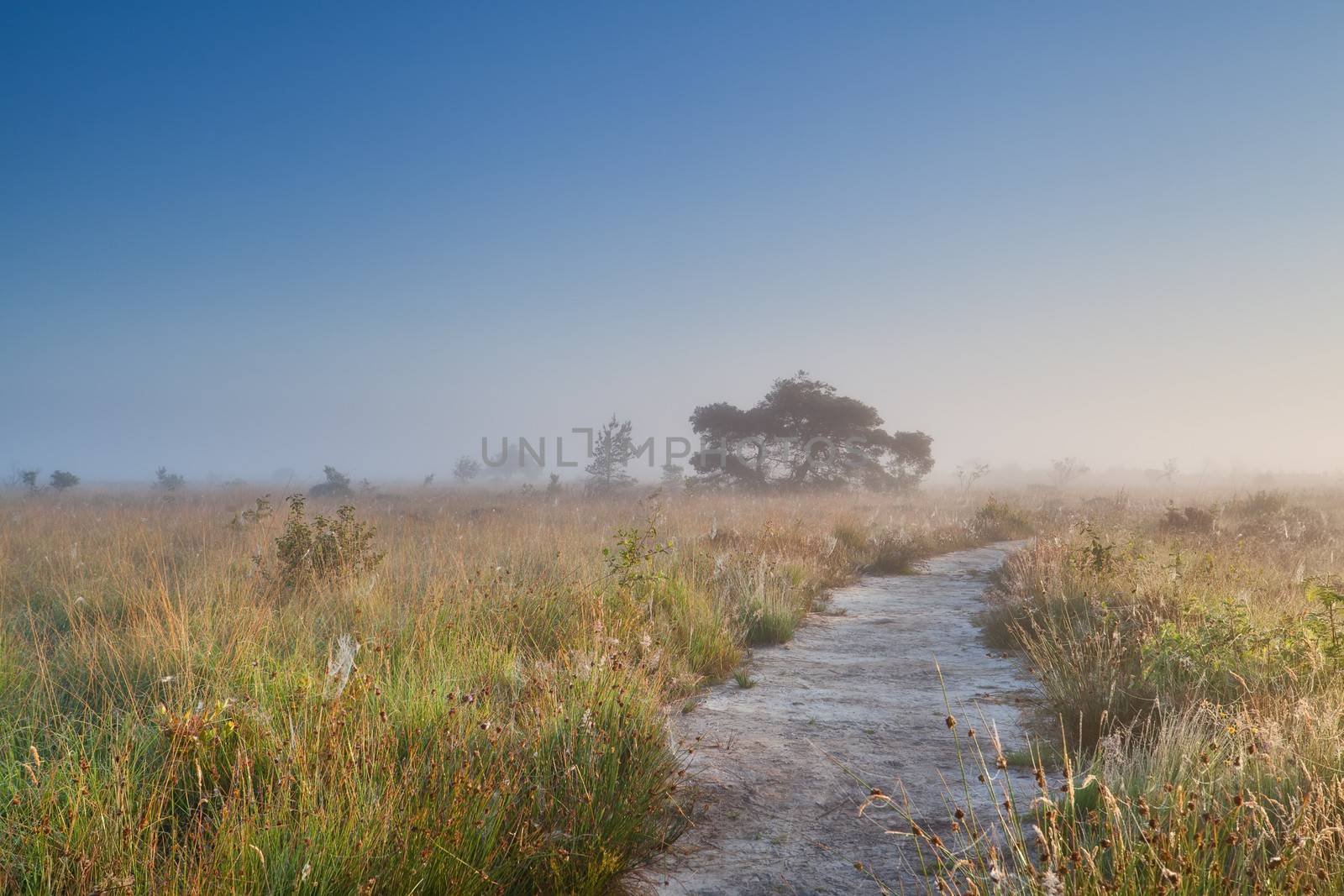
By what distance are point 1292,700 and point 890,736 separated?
7.69 feet

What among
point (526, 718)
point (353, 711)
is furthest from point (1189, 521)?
point (353, 711)

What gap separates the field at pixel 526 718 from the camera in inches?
98.6

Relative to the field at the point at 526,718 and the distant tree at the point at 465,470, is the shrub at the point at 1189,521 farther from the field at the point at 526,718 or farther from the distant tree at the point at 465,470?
the distant tree at the point at 465,470

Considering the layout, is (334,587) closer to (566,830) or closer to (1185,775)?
(566,830)

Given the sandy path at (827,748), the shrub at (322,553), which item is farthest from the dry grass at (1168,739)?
the shrub at (322,553)

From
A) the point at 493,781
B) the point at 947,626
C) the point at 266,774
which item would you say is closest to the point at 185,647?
the point at 266,774

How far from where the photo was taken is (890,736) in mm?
5137

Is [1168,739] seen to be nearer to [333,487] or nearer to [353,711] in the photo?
[353,711]

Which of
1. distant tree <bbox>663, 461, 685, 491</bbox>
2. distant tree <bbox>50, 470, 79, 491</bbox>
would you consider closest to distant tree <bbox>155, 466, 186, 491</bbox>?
distant tree <bbox>50, 470, 79, 491</bbox>

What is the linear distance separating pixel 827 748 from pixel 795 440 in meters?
30.6

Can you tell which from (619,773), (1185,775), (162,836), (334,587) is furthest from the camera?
(334,587)

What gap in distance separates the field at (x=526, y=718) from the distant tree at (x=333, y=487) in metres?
20.8

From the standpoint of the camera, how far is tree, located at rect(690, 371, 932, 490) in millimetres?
34531

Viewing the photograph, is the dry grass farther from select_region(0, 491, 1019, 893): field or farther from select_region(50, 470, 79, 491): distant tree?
select_region(50, 470, 79, 491): distant tree
